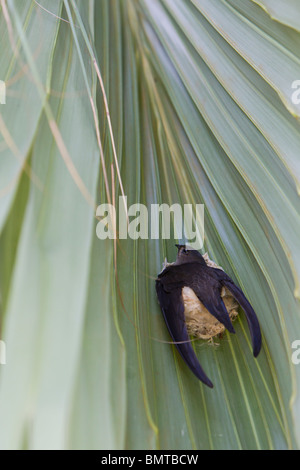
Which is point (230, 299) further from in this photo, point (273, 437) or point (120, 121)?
point (120, 121)

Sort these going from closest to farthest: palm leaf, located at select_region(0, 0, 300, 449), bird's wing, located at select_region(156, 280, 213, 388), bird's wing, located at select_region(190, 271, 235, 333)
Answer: palm leaf, located at select_region(0, 0, 300, 449)
bird's wing, located at select_region(156, 280, 213, 388)
bird's wing, located at select_region(190, 271, 235, 333)

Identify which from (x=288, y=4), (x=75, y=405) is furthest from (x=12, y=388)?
(x=288, y=4)

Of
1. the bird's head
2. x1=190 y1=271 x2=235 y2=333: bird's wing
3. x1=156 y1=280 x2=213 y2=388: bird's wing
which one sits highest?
the bird's head

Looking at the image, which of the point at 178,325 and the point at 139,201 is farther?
the point at 139,201

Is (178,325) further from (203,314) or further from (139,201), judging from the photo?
(139,201)

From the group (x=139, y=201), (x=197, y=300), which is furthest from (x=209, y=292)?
(x=139, y=201)

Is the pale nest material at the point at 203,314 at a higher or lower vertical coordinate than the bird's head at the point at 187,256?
lower

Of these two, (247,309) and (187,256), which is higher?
(187,256)
